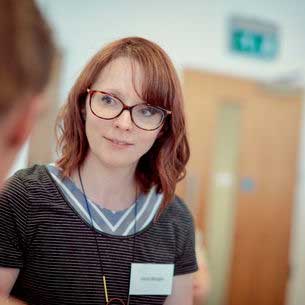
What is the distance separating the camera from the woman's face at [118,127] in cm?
96

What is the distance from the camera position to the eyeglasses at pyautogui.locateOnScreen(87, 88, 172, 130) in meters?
0.97

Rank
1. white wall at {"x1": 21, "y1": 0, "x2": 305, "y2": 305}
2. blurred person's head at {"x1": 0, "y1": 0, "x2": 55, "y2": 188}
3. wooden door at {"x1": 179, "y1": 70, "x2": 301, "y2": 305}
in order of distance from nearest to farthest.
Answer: blurred person's head at {"x1": 0, "y1": 0, "x2": 55, "y2": 188} < white wall at {"x1": 21, "y1": 0, "x2": 305, "y2": 305} < wooden door at {"x1": 179, "y1": 70, "x2": 301, "y2": 305}

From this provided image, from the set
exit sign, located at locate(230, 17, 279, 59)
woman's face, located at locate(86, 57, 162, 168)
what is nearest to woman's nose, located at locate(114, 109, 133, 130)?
woman's face, located at locate(86, 57, 162, 168)

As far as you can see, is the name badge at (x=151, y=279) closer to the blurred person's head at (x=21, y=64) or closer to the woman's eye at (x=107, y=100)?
the woman's eye at (x=107, y=100)

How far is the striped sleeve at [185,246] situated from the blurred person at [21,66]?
30.4 inches

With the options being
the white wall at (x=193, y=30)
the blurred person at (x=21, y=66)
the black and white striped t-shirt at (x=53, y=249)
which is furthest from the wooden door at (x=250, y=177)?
the blurred person at (x=21, y=66)

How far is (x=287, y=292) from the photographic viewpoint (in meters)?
3.57

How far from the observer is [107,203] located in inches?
43.0

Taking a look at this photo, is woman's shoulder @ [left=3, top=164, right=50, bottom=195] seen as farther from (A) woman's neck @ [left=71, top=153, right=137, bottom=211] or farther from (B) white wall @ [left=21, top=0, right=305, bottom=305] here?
(B) white wall @ [left=21, top=0, right=305, bottom=305]

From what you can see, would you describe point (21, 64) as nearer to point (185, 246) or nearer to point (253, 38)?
point (185, 246)

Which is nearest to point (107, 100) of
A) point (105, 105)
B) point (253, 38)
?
point (105, 105)

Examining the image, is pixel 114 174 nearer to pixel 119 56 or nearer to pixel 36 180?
pixel 36 180

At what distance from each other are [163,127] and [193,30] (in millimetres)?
2379

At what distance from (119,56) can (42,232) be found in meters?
0.48
